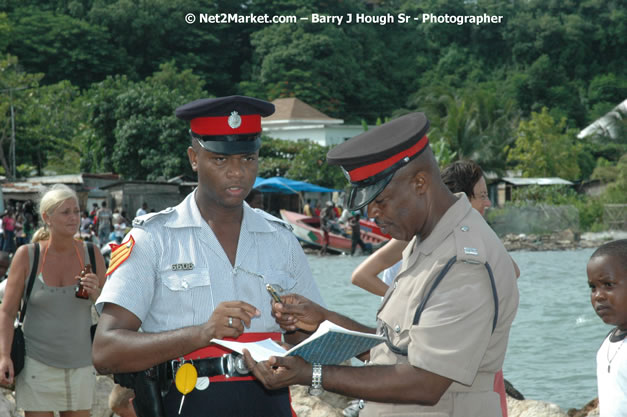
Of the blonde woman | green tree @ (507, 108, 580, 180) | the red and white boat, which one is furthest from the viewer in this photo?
green tree @ (507, 108, 580, 180)

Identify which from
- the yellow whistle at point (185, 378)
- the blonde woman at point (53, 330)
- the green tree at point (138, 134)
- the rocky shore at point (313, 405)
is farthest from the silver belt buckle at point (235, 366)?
the green tree at point (138, 134)

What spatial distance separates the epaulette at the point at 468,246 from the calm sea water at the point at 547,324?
8.93 meters

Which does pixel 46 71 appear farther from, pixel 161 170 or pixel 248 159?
pixel 248 159

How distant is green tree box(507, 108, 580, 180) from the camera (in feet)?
170

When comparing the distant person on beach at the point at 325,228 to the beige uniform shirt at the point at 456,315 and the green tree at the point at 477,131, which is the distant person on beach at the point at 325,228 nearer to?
the green tree at the point at 477,131

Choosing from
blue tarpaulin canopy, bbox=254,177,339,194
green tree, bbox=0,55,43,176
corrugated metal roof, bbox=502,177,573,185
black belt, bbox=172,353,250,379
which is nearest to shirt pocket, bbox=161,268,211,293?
black belt, bbox=172,353,250,379

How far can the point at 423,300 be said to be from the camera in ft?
8.23

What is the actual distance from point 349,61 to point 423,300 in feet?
262

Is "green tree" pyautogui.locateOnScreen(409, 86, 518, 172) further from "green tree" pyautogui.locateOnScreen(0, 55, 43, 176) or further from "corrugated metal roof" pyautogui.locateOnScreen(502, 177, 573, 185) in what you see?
"green tree" pyautogui.locateOnScreen(0, 55, 43, 176)

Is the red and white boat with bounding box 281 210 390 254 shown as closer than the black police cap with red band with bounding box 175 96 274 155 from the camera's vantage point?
No

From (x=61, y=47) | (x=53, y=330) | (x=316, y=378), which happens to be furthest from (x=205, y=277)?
(x=61, y=47)

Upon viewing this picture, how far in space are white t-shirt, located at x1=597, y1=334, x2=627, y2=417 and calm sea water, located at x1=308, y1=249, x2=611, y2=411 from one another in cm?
775

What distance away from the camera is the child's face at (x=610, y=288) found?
3.46m

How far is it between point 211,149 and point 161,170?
4305 centimetres
